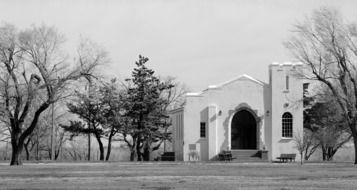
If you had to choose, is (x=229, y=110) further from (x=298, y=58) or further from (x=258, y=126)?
(x=298, y=58)

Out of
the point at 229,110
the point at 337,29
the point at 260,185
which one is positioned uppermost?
the point at 337,29

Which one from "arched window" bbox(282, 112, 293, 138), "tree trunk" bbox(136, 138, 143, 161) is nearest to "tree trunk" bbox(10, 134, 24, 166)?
"tree trunk" bbox(136, 138, 143, 161)

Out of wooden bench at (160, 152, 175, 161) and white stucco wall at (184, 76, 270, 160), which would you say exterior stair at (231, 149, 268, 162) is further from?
wooden bench at (160, 152, 175, 161)

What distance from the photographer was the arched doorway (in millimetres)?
62656

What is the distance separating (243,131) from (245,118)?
1.13m

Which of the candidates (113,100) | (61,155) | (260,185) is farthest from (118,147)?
(260,185)

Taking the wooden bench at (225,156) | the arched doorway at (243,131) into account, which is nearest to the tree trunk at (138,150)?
the arched doorway at (243,131)

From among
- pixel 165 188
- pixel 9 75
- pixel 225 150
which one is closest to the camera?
pixel 165 188

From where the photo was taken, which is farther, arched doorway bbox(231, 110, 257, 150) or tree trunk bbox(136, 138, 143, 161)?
tree trunk bbox(136, 138, 143, 161)

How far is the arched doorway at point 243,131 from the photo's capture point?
62.7 metres

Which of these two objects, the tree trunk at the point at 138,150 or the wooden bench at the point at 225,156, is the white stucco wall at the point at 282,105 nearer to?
the wooden bench at the point at 225,156

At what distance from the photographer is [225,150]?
61344 millimetres

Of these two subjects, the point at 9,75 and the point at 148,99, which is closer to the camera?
the point at 9,75

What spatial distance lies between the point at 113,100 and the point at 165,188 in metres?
45.8
